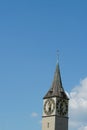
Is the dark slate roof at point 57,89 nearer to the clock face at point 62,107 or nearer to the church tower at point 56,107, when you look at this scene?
the church tower at point 56,107

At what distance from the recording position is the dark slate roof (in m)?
96.7

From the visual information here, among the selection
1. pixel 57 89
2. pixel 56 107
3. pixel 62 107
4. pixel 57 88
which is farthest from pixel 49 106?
pixel 57 88

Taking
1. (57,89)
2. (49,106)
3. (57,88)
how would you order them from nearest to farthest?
(49,106) → (57,89) → (57,88)

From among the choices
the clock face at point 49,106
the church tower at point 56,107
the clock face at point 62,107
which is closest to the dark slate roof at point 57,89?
the church tower at point 56,107

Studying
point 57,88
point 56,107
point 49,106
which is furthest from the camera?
point 57,88

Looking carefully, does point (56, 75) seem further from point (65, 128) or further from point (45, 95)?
point (65, 128)

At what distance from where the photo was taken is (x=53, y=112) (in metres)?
94.9

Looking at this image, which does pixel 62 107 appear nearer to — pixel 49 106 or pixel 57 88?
pixel 49 106

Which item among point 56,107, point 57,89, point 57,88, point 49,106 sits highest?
point 57,88

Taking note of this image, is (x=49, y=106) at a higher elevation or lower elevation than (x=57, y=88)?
lower

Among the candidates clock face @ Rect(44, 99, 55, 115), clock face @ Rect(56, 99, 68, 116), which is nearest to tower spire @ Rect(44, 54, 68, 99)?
clock face @ Rect(56, 99, 68, 116)

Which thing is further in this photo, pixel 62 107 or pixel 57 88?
pixel 57 88

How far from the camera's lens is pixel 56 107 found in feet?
311

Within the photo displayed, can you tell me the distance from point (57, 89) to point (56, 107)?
393 cm
